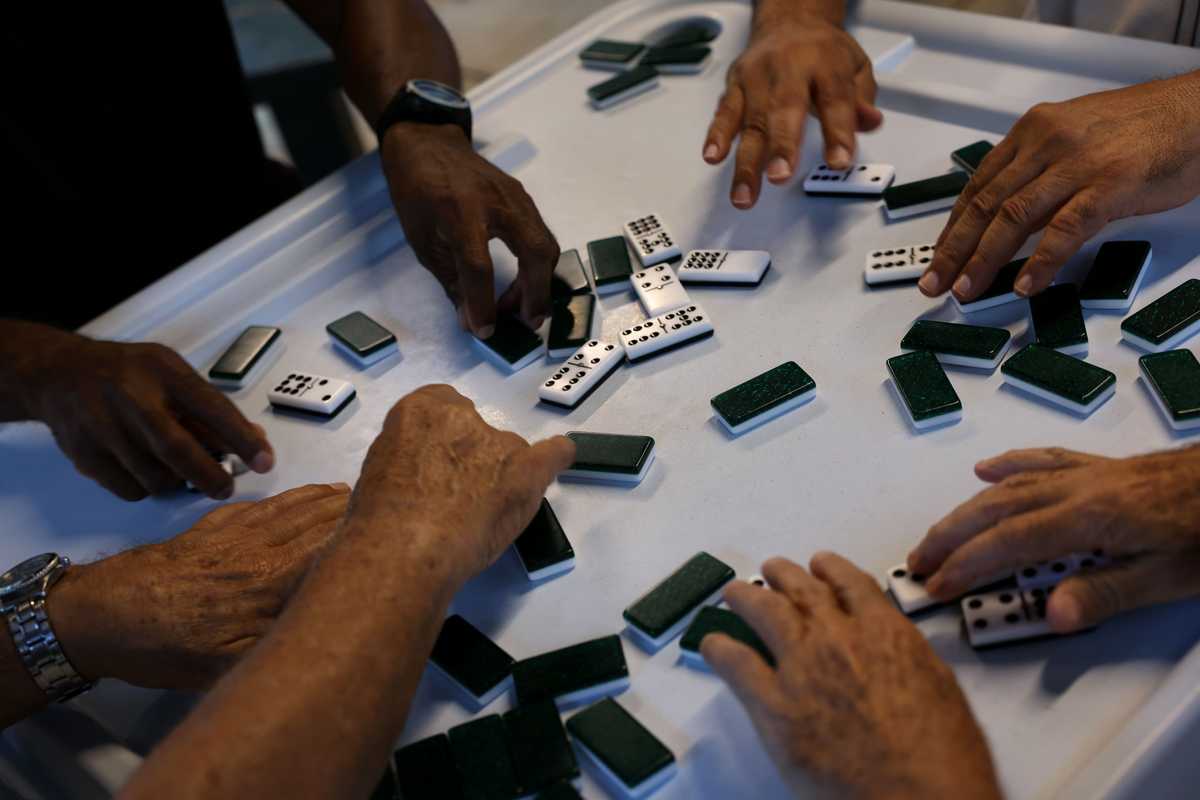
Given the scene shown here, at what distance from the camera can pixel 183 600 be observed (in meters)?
1.06

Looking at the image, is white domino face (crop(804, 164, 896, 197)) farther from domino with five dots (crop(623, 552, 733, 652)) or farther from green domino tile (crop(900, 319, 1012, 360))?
domino with five dots (crop(623, 552, 733, 652))

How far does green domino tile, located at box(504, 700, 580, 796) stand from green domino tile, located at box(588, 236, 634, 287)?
692mm

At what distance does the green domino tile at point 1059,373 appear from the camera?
3.62ft

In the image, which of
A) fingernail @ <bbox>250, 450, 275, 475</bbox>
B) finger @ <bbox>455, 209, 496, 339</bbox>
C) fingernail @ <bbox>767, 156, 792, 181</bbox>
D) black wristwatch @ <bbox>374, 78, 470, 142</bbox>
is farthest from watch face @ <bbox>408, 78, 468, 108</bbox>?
fingernail @ <bbox>250, 450, 275, 475</bbox>

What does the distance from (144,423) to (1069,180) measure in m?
1.20

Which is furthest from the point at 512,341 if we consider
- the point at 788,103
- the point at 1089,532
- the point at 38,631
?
the point at 1089,532

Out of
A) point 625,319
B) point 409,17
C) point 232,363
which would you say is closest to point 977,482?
point 625,319

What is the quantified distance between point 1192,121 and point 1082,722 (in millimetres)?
817

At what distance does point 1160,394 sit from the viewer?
1084mm

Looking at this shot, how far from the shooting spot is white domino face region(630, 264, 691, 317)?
1.39 metres

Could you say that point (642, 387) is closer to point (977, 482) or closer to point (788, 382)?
point (788, 382)

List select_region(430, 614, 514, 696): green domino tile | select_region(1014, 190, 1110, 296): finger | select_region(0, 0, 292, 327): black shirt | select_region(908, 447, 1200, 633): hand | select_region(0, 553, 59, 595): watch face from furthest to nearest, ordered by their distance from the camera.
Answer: select_region(0, 0, 292, 327): black shirt → select_region(1014, 190, 1110, 296): finger → select_region(0, 553, 59, 595): watch face → select_region(430, 614, 514, 696): green domino tile → select_region(908, 447, 1200, 633): hand

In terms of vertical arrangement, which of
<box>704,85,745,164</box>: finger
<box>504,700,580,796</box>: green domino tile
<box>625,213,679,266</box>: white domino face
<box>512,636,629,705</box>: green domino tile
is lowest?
<box>504,700,580,796</box>: green domino tile

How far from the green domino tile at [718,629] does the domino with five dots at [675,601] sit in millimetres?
14
